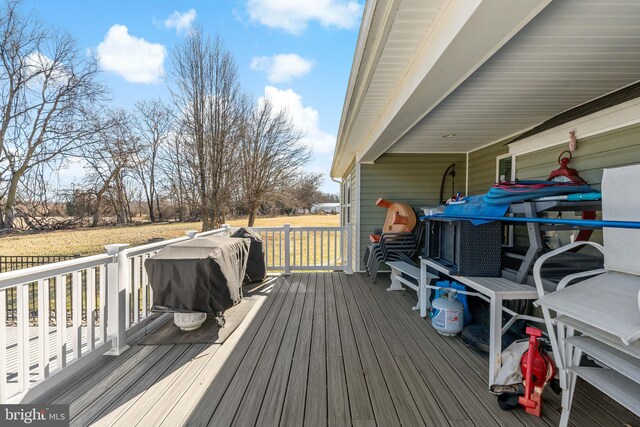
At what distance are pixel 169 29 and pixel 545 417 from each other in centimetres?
1058

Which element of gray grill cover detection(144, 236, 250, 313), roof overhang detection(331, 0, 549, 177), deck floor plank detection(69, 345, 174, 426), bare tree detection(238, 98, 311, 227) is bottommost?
deck floor plank detection(69, 345, 174, 426)

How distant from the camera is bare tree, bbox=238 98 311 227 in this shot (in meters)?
11.5

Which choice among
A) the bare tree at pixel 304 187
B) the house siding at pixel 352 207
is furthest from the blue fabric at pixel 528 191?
the bare tree at pixel 304 187

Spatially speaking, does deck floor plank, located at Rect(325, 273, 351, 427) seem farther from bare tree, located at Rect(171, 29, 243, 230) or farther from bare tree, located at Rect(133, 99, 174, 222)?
Answer: bare tree, located at Rect(133, 99, 174, 222)

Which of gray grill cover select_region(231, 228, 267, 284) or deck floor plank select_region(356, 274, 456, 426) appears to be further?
gray grill cover select_region(231, 228, 267, 284)

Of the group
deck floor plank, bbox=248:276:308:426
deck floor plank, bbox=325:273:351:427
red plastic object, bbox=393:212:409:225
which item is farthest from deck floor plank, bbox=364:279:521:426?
red plastic object, bbox=393:212:409:225

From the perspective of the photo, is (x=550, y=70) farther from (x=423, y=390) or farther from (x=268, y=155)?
(x=268, y=155)

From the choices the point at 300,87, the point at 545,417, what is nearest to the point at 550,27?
the point at 545,417

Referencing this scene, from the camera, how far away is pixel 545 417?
1719 mm

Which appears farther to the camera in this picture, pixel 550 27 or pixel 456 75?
pixel 456 75

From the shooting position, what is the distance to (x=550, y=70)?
6.93ft

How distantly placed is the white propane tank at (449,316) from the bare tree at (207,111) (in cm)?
721

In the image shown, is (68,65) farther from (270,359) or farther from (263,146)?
(270,359)

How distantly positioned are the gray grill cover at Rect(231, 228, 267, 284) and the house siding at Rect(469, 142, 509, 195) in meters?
3.93
